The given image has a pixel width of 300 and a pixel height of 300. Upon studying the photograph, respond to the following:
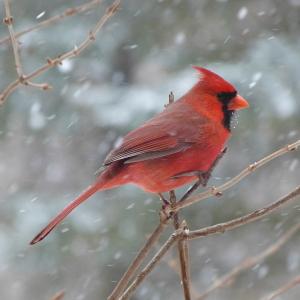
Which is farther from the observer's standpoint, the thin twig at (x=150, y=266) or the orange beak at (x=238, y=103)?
the orange beak at (x=238, y=103)

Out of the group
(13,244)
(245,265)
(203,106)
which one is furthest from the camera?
(13,244)

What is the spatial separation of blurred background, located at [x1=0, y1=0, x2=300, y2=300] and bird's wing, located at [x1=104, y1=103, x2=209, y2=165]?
5.77ft

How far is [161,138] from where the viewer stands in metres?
2.38

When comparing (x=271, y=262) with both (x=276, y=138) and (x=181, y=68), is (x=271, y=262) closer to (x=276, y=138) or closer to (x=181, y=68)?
(x=276, y=138)

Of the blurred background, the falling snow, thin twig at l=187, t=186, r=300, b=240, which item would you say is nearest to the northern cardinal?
thin twig at l=187, t=186, r=300, b=240

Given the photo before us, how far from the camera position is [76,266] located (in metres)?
5.10

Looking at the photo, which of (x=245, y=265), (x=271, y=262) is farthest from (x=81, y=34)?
(x=245, y=265)

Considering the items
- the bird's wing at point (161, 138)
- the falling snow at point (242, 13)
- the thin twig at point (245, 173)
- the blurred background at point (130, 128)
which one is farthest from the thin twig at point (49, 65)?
the falling snow at point (242, 13)

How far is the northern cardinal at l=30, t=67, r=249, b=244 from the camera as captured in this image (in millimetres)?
2111

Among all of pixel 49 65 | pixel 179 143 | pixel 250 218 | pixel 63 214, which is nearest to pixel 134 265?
pixel 250 218

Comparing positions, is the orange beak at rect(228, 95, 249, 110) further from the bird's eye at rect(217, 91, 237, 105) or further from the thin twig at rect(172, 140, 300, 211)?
the thin twig at rect(172, 140, 300, 211)

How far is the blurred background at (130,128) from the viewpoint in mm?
4484

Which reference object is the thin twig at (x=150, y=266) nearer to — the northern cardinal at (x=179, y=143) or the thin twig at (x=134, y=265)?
the thin twig at (x=134, y=265)

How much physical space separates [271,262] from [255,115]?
123 centimetres
